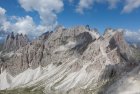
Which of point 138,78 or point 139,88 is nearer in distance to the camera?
point 139,88

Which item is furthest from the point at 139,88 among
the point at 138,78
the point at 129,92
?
the point at 138,78

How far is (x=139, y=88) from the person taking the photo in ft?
436

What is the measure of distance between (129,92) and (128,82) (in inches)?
651

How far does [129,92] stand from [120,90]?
8188mm

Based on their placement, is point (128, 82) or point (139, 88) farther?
point (128, 82)

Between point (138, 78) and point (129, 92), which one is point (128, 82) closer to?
point (138, 78)

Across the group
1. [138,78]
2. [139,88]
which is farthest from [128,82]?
[139,88]

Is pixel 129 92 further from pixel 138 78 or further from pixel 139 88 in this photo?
pixel 138 78

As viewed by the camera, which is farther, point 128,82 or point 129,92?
point 128,82

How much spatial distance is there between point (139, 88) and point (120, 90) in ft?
32.0

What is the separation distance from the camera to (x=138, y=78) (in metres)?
147

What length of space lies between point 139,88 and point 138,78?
1445 cm

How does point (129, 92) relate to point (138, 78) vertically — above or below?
below

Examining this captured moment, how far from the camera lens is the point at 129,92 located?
430 ft
